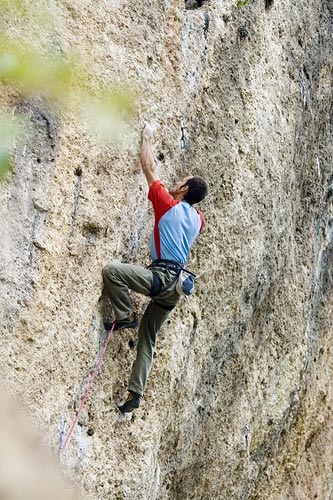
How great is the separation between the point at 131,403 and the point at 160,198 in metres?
1.45

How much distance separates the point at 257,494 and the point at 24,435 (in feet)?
22.6

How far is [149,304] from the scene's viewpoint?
5.87 metres

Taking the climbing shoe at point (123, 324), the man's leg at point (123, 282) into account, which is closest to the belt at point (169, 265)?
the man's leg at point (123, 282)

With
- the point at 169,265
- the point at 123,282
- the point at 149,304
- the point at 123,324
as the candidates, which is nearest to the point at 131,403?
the point at 123,324

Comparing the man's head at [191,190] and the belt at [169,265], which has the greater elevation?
the man's head at [191,190]

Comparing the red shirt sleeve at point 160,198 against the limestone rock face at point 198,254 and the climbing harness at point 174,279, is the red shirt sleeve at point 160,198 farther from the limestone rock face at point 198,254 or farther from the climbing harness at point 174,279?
the climbing harness at point 174,279

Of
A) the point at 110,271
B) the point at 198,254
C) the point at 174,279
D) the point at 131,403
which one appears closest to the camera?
the point at 110,271

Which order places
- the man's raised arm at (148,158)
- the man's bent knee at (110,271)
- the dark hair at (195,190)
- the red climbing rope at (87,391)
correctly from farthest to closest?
the dark hair at (195,190), the man's raised arm at (148,158), the man's bent knee at (110,271), the red climbing rope at (87,391)

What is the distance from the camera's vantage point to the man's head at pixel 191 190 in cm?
581

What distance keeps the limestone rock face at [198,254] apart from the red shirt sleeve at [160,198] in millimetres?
197

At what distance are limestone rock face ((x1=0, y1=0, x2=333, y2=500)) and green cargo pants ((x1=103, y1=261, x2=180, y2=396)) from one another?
0.37 ft

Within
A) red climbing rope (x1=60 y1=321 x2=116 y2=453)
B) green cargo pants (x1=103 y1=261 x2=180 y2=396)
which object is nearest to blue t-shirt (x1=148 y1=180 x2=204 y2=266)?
green cargo pants (x1=103 y1=261 x2=180 y2=396)

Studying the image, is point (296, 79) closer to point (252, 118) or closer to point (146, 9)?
point (252, 118)

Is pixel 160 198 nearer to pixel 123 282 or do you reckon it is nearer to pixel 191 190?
pixel 191 190
